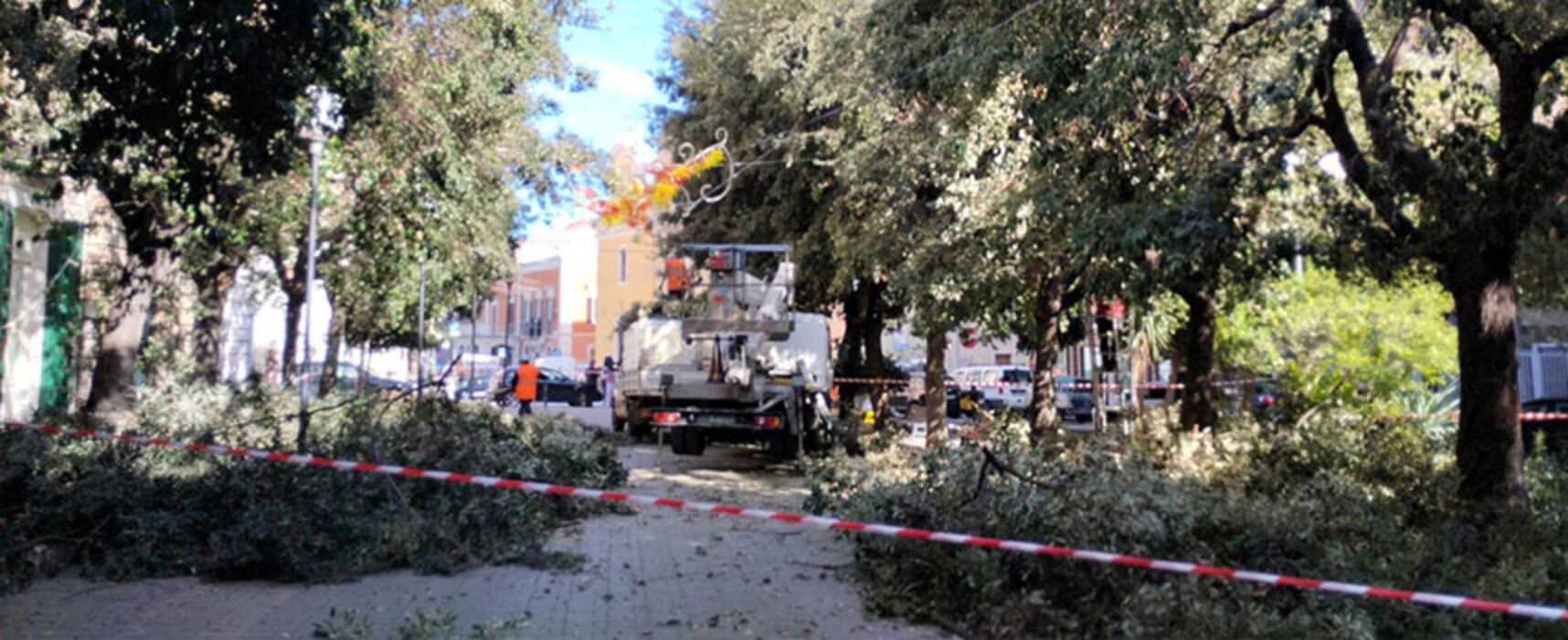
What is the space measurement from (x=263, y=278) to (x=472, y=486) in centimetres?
2069

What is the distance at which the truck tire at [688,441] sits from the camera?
1732 cm

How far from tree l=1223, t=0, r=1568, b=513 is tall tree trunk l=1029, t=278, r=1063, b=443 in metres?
7.26

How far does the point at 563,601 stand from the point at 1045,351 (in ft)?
37.8

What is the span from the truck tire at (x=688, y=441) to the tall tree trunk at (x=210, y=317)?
7.67 metres

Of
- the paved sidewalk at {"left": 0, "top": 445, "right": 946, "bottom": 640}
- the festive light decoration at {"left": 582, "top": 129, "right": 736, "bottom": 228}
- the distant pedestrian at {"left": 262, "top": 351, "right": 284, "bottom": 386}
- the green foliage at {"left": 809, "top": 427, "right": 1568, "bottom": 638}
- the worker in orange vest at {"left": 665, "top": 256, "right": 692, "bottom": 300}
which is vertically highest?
the festive light decoration at {"left": 582, "top": 129, "right": 736, "bottom": 228}

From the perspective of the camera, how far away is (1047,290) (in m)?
17.7

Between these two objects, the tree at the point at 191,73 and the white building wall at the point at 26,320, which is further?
the white building wall at the point at 26,320

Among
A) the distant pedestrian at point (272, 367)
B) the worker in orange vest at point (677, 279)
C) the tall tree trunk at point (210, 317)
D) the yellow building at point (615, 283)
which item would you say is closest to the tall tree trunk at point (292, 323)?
the tall tree trunk at point (210, 317)

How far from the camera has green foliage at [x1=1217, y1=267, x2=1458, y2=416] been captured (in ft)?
54.6

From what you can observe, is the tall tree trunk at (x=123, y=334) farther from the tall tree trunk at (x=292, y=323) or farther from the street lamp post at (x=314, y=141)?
the tall tree trunk at (x=292, y=323)

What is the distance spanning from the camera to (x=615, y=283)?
61375 millimetres

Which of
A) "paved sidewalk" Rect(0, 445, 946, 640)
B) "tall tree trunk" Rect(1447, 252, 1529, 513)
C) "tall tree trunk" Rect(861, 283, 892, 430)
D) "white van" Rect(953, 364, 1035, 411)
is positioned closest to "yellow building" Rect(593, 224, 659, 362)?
"white van" Rect(953, 364, 1035, 411)

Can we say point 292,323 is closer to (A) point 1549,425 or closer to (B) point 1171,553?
(B) point 1171,553

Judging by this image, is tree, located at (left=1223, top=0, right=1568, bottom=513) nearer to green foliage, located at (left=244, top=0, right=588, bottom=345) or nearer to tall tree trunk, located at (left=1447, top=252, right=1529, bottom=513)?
tall tree trunk, located at (left=1447, top=252, right=1529, bottom=513)
